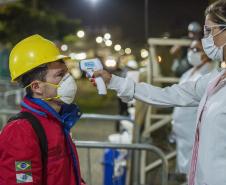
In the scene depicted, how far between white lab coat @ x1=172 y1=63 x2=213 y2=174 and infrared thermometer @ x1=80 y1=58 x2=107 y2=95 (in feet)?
8.04

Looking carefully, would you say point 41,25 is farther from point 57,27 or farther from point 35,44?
point 35,44

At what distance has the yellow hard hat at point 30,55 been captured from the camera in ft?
8.34

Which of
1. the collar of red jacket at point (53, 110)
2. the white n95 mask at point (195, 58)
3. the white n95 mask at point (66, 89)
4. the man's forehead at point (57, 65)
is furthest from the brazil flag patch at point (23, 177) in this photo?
the white n95 mask at point (195, 58)

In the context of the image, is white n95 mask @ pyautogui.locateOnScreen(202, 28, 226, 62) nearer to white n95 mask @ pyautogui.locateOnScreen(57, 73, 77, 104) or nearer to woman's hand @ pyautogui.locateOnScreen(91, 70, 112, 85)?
woman's hand @ pyautogui.locateOnScreen(91, 70, 112, 85)

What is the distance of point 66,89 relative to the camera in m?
2.62

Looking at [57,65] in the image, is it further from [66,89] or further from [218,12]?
[218,12]

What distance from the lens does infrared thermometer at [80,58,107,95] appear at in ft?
9.10

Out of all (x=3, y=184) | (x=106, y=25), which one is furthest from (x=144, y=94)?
(x=106, y=25)

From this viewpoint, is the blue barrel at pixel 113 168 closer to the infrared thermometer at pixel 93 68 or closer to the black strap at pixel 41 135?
the infrared thermometer at pixel 93 68

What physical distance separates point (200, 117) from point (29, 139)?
93cm

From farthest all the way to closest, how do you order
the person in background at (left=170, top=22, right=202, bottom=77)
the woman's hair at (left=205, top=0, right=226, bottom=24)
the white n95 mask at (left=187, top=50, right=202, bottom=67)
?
1. the person in background at (left=170, top=22, right=202, bottom=77)
2. the white n95 mask at (left=187, top=50, right=202, bottom=67)
3. the woman's hair at (left=205, top=0, right=226, bottom=24)

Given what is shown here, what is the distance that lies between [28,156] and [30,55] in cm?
62

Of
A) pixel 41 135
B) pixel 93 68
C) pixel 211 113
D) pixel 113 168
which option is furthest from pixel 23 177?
pixel 113 168

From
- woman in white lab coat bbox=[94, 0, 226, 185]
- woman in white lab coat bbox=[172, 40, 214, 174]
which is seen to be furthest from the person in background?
woman in white lab coat bbox=[94, 0, 226, 185]
